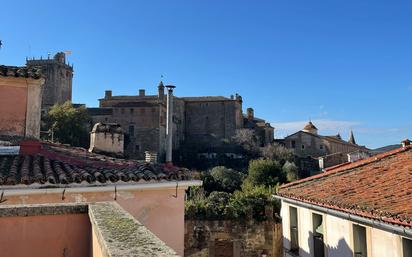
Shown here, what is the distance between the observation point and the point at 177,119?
6669 centimetres

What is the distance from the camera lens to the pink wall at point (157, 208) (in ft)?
24.1

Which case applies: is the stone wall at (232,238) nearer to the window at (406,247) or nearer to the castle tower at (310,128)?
the window at (406,247)

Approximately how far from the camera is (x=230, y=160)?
208 feet

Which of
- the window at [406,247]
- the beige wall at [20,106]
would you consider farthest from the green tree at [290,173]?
the window at [406,247]

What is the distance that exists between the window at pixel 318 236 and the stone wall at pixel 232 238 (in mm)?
6410

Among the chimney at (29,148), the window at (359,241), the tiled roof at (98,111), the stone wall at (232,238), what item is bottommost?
the stone wall at (232,238)

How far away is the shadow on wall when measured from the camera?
980 centimetres

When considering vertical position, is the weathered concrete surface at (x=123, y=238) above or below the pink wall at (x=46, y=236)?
above

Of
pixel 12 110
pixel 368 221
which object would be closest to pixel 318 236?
pixel 368 221

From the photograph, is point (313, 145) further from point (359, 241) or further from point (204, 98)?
point (359, 241)

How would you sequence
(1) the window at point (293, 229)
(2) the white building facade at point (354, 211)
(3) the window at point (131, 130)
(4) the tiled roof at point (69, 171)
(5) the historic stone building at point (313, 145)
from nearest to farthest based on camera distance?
(4) the tiled roof at point (69, 171) < (2) the white building facade at point (354, 211) < (1) the window at point (293, 229) < (3) the window at point (131, 130) < (5) the historic stone building at point (313, 145)

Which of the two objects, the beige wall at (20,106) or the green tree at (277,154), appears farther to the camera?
the green tree at (277,154)

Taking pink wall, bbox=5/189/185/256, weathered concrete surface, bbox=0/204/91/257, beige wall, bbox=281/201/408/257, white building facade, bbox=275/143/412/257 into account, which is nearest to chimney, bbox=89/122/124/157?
white building facade, bbox=275/143/412/257

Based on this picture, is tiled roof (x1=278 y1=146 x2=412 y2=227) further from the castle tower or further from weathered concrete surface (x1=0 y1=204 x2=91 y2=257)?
the castle tower
